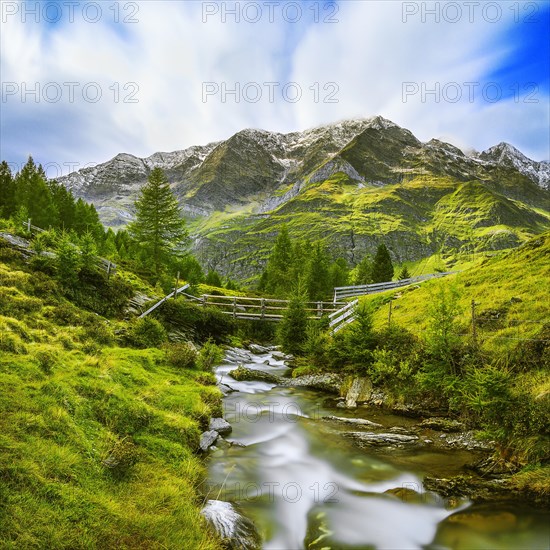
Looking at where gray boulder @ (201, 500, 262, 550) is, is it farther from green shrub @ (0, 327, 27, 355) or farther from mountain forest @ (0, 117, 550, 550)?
green shrub @ (0, 327, 27, 355)

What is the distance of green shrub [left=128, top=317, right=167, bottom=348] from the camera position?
57.6 feet

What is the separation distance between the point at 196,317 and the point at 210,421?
52.4 ft

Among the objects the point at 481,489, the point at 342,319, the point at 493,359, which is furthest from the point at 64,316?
the point at 493,359

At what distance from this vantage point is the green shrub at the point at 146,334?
1756 cm

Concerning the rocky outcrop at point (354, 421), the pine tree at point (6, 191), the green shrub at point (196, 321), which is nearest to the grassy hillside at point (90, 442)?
the rocky outcrop at point (354, 421)

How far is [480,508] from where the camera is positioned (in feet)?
26.0

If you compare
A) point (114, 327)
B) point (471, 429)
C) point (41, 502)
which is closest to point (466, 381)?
point (471, 429)

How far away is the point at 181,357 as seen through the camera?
54.8 ft

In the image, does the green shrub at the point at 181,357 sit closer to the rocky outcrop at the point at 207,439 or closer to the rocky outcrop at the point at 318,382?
the rocky outcrop at the point at 318,382

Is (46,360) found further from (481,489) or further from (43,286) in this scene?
(481,489)

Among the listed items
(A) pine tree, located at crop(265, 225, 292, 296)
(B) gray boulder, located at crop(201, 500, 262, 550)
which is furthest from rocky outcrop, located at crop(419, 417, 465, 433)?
(A) pine tree, located at crop(265, 225, 292, 296)

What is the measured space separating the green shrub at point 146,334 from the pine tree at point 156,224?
867 inches

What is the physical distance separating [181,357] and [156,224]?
2757cm

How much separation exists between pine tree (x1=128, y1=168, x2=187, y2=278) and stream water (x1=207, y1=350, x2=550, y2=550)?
30857 millimetres
